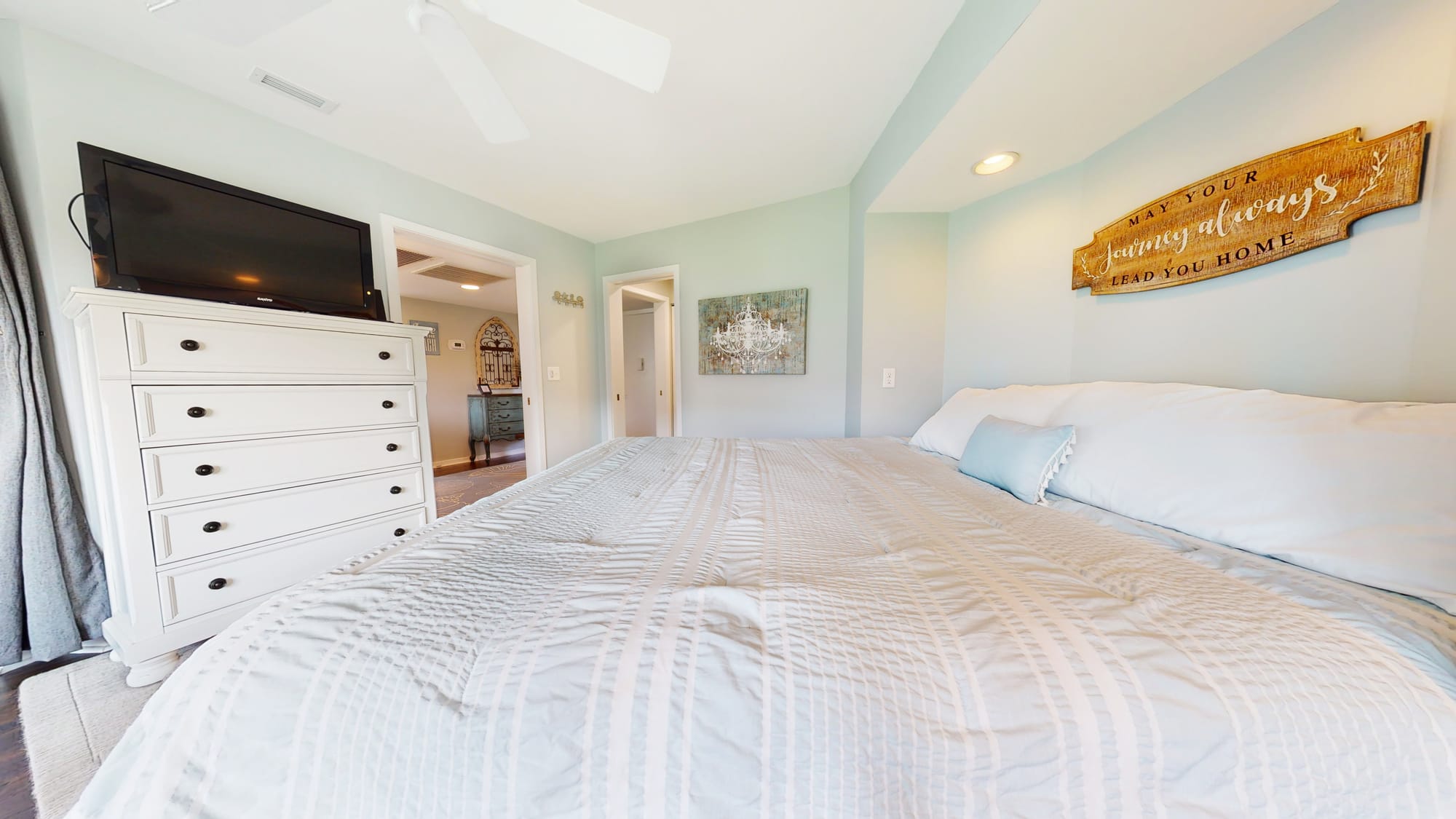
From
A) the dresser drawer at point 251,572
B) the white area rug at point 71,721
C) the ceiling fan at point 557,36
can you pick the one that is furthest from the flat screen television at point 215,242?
the white area rug at point 71,721

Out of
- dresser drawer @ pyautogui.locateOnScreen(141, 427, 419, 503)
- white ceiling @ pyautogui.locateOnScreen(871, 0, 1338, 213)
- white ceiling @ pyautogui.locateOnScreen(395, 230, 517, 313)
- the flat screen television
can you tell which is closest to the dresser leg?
dresser drawer @ pyautogui.locateOnScreen(141, 427, 419, 503)

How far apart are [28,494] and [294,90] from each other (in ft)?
5.76

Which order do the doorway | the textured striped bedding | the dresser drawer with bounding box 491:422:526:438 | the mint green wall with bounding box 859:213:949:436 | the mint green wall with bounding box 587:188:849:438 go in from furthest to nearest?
1. the dresser drawer with bounding box 491:422:526:438
2. the doorway
3. the mint green wall with bounding box 587:188:849:438
4. the mint green wall with bounding box 859:213:949:436
5. the textured striped bedding

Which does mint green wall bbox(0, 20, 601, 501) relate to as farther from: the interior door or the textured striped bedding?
the textured striped bedding

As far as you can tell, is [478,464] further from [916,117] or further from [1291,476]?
[1291,476]

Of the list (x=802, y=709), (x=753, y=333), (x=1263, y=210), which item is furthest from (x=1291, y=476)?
(x=753, y=333)

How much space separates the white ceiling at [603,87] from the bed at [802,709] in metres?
1.49

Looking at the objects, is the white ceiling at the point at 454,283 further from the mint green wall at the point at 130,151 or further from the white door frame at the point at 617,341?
the white door frame at the point at 617,341

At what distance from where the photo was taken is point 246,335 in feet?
4.75

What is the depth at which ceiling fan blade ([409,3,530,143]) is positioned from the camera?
3.27ft

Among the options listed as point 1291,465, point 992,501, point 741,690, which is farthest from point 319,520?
point 1291,465

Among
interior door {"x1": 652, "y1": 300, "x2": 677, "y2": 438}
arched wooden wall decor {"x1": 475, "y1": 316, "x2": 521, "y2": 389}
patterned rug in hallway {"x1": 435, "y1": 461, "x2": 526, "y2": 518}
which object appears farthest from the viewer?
arched wooden wall decor {"x1": 475, "y1": 316, "x2": 521, "y2": 389}

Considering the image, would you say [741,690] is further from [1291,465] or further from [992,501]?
[1291,465]

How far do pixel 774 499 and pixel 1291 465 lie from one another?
3.13 feet
